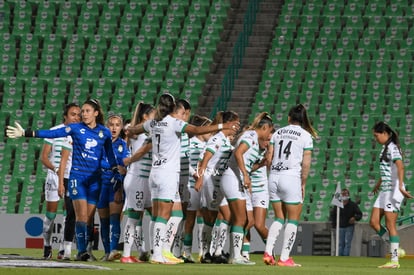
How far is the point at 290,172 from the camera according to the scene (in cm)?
1698

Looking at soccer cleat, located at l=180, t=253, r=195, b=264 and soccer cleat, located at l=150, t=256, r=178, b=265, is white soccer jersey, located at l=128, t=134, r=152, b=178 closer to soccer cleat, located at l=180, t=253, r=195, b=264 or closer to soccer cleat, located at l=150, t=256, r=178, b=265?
soccer cleat, located at l=150, t=256, r=178, b=265

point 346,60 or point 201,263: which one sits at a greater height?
point 346,60

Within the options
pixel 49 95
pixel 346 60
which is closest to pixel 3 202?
pixel 49 95

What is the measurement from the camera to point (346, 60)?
33.8 meters

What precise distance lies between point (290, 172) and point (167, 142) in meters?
2.16

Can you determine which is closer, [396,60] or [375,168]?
[375,168]

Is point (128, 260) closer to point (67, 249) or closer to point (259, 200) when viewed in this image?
point (67, 249)

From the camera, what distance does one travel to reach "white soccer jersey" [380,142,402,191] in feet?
60.7

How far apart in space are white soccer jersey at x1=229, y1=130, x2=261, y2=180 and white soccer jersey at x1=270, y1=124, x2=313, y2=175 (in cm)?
43

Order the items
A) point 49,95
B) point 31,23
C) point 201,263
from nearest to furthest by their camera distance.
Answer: point 201,263
point 49,95
point 31,23

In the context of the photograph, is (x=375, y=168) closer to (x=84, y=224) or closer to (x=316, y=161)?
(x=316, y=161)

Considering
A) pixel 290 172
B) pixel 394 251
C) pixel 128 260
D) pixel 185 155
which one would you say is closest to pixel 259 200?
pixel 290 172

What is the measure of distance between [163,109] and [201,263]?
9.42 feet

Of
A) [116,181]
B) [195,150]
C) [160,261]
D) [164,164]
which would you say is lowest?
[160,261]
